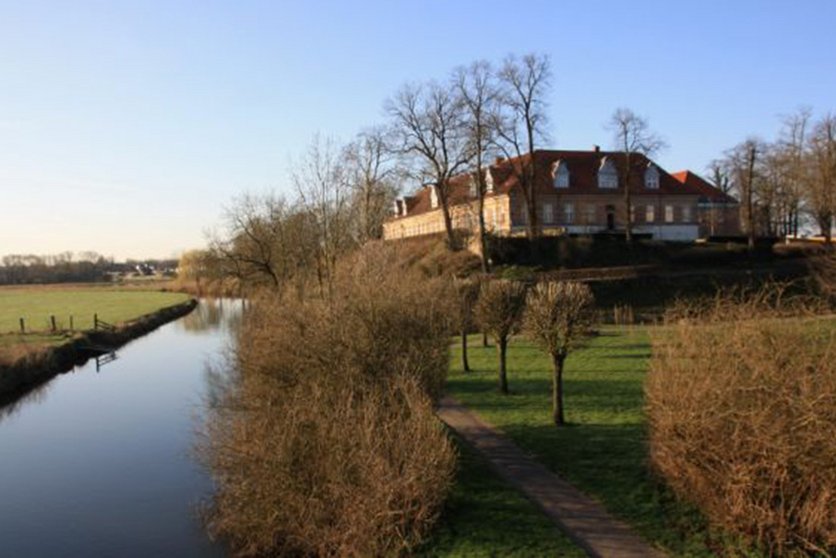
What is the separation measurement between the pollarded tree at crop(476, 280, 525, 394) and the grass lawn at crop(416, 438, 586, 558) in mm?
8659

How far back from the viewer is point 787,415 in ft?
28.9

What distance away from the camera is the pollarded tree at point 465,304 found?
24161 mm

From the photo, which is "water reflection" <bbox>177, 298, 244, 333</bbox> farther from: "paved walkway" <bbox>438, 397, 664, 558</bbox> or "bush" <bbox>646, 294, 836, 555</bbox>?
"bush" <bbox>646, 294, 836, 555</bbox>

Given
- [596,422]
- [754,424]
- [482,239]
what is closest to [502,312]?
[596,422]

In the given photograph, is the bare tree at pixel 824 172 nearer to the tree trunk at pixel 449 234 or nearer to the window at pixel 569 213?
the window at pixel 569 213

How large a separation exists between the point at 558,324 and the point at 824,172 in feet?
102

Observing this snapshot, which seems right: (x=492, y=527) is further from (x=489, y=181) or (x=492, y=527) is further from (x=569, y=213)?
(x=569, y=213)

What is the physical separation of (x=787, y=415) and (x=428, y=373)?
729 cm

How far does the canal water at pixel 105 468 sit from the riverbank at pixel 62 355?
82cm

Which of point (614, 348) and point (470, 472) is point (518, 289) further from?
point (470, 472)

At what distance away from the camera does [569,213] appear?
2061 inches

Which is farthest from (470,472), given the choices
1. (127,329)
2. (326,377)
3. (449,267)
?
(127,329)

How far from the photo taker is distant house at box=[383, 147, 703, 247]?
168 feet

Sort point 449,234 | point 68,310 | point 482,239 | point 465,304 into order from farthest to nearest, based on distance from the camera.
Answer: point 68,310
point 449,234
point 482,239
point 465,304
